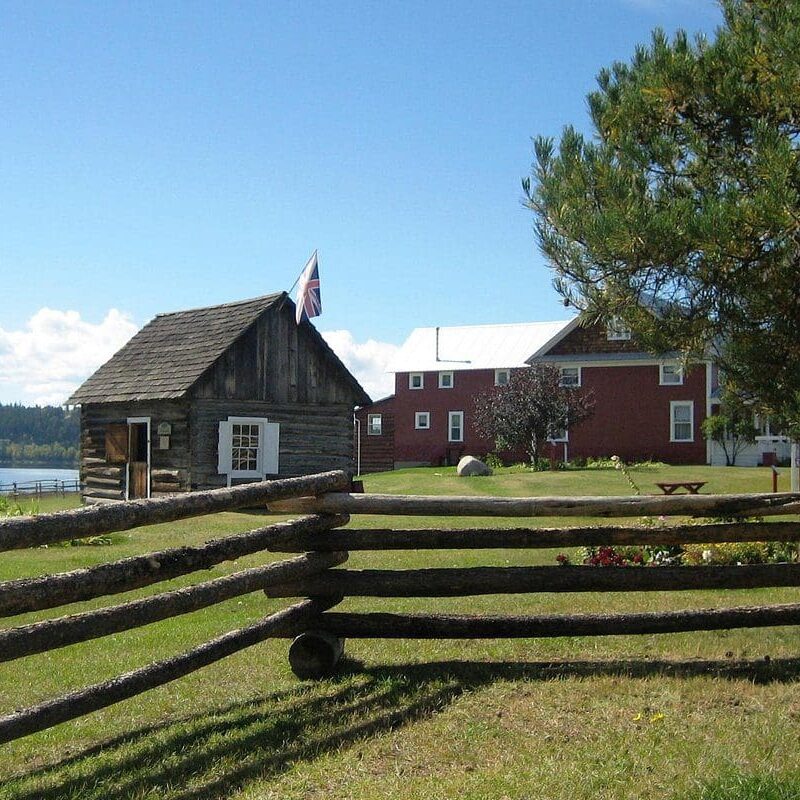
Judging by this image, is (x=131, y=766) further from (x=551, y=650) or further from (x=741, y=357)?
(x=741, y=357)

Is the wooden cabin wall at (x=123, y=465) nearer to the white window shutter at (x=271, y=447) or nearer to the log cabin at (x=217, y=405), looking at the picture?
the log cabin at (x=217, y=405)

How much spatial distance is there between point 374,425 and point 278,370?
24615 millimetres

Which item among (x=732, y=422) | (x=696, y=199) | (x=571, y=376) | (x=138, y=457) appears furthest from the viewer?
(x=571, y=376)

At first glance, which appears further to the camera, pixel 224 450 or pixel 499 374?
pixel 499 374

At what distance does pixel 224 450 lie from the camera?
23922 millimetres

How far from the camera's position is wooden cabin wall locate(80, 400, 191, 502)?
2397 centimetres

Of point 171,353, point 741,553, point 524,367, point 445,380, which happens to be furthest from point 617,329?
point 445,380

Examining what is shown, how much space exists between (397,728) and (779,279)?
480cm

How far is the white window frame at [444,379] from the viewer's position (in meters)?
46.6

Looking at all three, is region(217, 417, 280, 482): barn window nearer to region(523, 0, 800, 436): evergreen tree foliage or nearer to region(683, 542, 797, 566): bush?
region(683, 542, 797, 566): bush

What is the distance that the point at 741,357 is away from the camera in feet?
28.8

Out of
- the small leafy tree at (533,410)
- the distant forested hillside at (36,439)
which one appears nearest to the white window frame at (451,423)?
the small leafy tree at (533,410)

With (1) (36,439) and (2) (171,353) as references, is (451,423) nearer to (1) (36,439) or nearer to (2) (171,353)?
(2) (171,353)

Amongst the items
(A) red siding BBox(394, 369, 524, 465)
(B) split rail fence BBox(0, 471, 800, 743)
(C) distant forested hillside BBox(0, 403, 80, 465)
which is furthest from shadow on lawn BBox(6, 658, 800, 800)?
(C) distant forested hillside BBox(0, 403, 80, 465)
